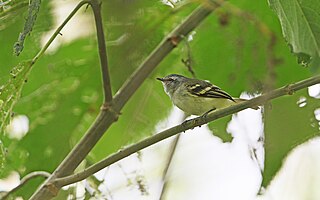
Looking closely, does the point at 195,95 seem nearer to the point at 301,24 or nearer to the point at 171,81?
the point at 171,81

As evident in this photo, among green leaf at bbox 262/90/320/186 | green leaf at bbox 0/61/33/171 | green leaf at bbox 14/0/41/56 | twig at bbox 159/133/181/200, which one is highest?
green leaf at bbox 14/0/41/56

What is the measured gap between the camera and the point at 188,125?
36.0 inches

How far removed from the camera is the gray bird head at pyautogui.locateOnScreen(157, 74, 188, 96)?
1.24 metres

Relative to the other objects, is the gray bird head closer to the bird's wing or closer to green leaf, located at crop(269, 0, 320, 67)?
the bird's wing

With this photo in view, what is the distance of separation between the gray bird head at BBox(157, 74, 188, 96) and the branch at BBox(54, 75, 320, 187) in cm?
25

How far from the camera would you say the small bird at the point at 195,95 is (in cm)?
117

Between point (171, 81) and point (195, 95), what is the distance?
0.21 ft

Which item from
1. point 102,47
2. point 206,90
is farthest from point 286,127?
point 102,47

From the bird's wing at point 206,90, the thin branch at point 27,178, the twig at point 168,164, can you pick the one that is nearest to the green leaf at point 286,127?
the bird's wing at point 206,90

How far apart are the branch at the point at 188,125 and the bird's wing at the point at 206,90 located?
165mm

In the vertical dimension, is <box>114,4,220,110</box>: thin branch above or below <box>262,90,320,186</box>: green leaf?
above

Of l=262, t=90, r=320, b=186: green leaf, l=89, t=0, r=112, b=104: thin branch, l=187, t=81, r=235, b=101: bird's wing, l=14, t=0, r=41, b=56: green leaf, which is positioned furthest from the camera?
l=187, t=81, r=235, b=101: bird's wing

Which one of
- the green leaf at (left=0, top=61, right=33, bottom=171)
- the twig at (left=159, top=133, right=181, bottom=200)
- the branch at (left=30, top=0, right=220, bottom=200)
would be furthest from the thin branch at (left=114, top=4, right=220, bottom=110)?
the green leaf at (left=0, top=61, right=33, bottom=171)

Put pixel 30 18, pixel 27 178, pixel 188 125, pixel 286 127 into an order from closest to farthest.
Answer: pixel 30 18
pixel 188 125
pixel 286 127
pixel 27 178
